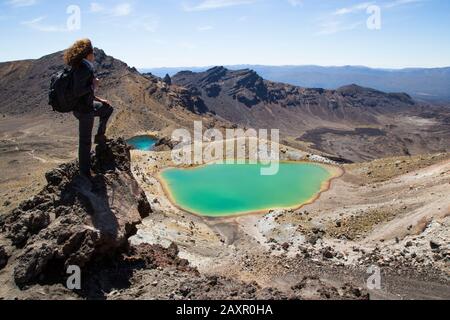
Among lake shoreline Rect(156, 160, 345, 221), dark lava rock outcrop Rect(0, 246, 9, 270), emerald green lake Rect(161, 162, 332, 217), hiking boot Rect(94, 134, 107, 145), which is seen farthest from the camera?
emerald green lake Rect(161, 162, 332, 217)

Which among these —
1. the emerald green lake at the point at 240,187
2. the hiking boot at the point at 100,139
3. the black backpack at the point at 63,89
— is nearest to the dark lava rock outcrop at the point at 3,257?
the hiking boot at the point at 100,139

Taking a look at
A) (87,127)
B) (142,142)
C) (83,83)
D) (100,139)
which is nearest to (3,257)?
(87,127)

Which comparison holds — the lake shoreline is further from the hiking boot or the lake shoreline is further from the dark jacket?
the dark jacket

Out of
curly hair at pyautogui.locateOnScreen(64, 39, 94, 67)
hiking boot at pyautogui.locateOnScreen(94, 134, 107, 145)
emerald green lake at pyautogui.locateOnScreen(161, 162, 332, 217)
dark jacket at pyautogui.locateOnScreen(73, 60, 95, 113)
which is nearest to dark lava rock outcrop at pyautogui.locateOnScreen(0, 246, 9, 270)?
hiking boot at pyautogui.locateOnScreen(94, 134, 107, 145)

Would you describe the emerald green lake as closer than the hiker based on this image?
No

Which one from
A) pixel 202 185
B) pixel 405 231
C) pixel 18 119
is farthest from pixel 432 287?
pixel 18 119

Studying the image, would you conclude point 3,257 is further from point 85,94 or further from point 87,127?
point 85,94
